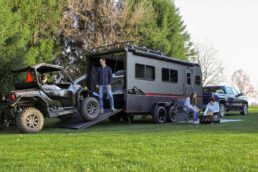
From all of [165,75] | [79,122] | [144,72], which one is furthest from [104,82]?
[165,75]

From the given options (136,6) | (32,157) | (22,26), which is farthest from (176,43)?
(32,157)

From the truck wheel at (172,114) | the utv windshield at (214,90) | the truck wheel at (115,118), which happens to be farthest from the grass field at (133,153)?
the utv windshield at (214,90)

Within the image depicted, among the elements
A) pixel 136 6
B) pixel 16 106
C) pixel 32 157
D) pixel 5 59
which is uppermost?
pixel 136 6

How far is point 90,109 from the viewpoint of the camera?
1325 centimetres

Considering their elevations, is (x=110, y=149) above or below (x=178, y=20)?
below

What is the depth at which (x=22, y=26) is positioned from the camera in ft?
72.8

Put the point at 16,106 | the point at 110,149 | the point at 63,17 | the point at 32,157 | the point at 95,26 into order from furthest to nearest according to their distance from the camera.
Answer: the point at 95,26
the point at 63,17
the point at 16,106
the point at 110,149
the point at 32,157

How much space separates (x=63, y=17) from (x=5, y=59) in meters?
9.55

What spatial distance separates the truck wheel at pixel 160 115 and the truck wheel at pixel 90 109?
2923 mm

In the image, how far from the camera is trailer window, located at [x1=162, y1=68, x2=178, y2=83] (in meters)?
16.4

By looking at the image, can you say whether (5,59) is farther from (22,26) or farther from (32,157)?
(32,157)

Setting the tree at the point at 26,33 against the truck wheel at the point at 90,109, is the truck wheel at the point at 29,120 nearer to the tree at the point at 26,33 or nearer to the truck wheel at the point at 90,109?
the truck wheel at the point at 90,109

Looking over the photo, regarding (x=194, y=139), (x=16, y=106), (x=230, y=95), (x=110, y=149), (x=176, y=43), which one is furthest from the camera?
(x=176, y=43)

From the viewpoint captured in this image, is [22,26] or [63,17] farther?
[63,17]
